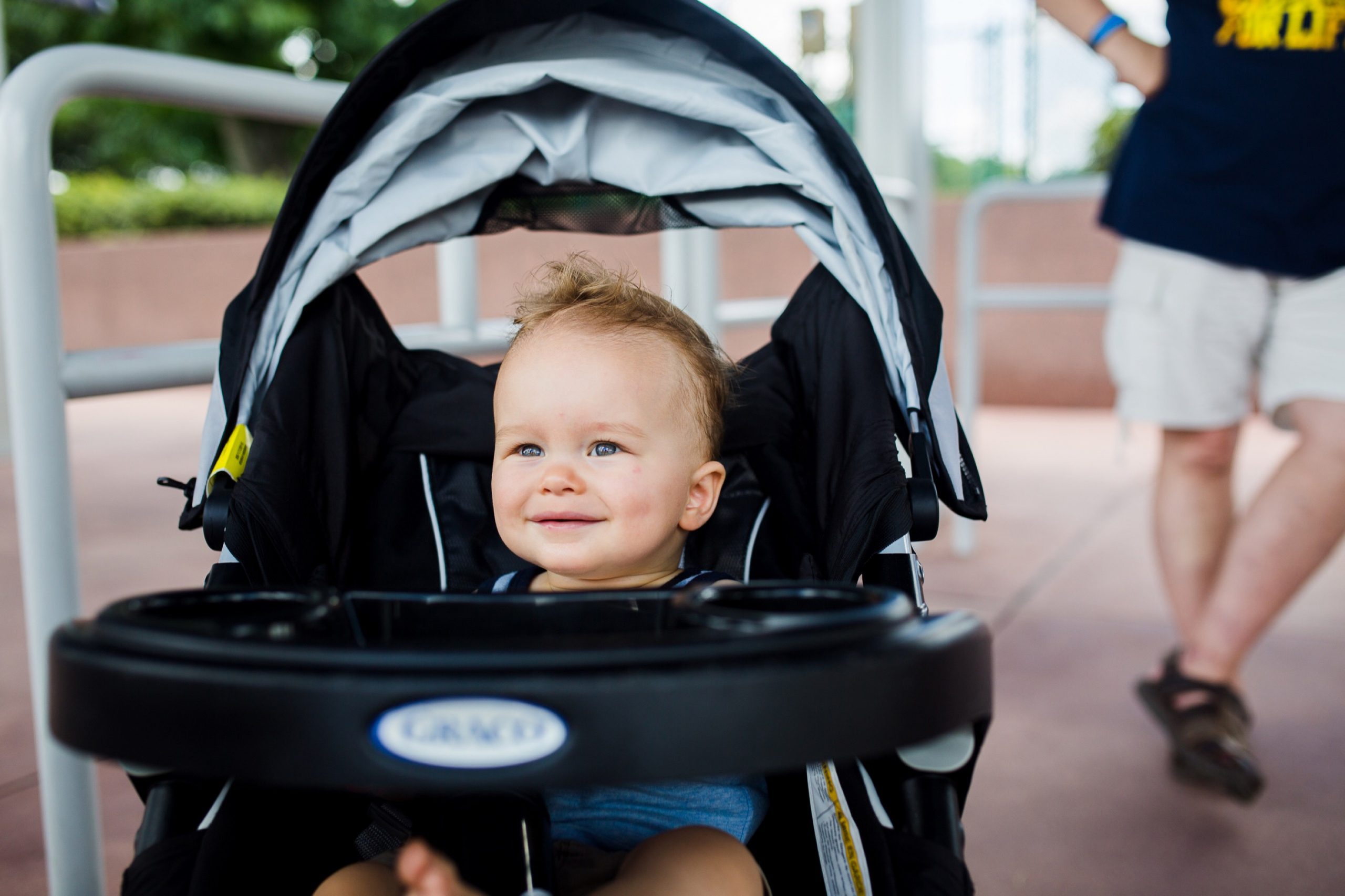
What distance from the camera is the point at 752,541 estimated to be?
4.85 feet

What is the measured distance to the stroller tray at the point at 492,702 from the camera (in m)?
0.69

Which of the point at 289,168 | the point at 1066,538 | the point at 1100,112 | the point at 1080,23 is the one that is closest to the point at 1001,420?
the point at 1100,112

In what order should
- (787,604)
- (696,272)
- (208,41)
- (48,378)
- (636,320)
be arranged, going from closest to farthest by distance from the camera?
(787,604)
(48,378)
(636,320)
(696,272)
(208,41)

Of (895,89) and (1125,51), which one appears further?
(895,89)

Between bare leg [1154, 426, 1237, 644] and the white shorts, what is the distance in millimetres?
60

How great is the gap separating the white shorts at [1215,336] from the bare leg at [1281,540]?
0.23 ft

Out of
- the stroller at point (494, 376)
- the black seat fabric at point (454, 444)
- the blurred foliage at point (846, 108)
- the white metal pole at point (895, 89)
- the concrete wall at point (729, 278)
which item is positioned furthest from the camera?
the concrete wall at point (729, 278)

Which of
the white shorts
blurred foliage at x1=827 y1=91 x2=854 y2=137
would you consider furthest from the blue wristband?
blurred foliage at x1=827 y1=91 x2=854 y2=137

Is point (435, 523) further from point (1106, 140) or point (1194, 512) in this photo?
point (1106, 140)

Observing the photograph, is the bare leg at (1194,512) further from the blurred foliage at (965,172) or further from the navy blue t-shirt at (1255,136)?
the blurred foliage at (965,172)

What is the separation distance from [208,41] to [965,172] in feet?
35.9

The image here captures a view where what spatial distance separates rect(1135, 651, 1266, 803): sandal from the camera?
194 cm

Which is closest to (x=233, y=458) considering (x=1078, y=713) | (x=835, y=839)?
(x=835, y=839)

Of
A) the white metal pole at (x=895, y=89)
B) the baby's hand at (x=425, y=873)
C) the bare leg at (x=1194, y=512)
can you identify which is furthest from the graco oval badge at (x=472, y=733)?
the white metal pole at (x=895, y=89)
